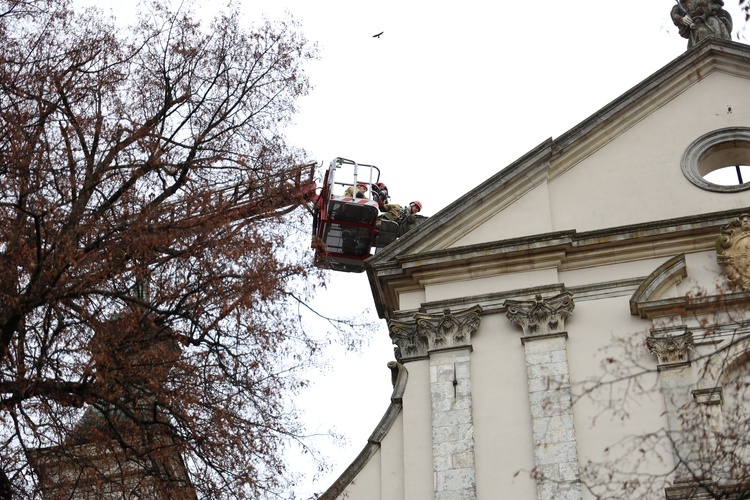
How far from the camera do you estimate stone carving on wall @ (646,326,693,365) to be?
1764 cm

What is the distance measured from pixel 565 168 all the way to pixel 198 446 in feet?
29.4

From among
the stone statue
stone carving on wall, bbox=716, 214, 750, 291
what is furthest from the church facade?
the stone statue

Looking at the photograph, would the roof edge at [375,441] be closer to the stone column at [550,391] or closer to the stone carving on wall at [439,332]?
the stone carving on wall at [439,332]

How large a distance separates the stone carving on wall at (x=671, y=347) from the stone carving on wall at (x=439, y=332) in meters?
2.57

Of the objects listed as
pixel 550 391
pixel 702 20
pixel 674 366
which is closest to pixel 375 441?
pixel 550 391

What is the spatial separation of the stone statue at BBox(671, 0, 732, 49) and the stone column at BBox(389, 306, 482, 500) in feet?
22.0

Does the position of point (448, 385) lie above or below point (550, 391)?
above

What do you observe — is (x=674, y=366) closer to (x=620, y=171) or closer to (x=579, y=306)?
(x=579, y=306)

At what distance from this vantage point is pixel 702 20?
21609 mm

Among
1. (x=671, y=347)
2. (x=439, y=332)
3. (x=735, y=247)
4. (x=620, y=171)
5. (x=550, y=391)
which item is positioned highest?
(x=620, y=171)

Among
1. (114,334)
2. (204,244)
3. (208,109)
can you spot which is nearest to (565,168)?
(208,109)

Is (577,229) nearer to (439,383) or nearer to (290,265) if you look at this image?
(439,383)

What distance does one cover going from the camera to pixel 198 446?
13430 mm

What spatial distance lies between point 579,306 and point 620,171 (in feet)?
8.32
